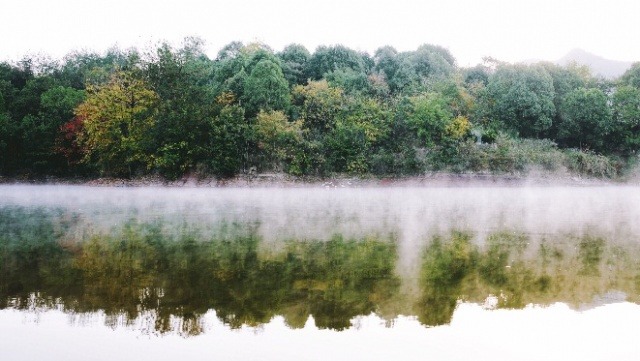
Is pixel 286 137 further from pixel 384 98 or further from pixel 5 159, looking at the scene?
pixel 5 159

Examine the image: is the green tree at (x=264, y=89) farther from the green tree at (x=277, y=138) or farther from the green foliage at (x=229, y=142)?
the green foliage at (x=229, y=142)

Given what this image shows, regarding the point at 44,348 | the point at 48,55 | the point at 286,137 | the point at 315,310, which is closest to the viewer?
the point at 44,348

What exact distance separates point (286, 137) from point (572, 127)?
27.0m

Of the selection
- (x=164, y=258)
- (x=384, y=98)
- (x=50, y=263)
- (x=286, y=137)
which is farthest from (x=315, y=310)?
(x=384, y=98)

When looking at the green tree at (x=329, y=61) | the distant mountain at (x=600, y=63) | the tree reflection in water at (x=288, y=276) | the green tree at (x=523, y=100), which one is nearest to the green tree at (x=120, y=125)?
the green tree at (x=329, y=61)

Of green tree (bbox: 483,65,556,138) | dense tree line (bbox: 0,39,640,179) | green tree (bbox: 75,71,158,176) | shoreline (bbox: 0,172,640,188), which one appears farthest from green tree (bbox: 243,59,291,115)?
green tree (bbox: 483,65,556,138)

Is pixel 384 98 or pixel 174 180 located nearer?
pixel 174 180

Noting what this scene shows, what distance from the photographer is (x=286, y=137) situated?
4375 centimetres

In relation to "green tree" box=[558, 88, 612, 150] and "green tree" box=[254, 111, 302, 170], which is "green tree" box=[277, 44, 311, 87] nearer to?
"green tree" box=[254, 111, 302, 170]

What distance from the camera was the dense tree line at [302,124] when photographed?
44.4m

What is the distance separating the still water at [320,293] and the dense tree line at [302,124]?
27683 millimetres

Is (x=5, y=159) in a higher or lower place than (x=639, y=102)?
lower

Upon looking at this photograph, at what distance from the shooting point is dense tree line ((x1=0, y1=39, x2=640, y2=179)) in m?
44.4

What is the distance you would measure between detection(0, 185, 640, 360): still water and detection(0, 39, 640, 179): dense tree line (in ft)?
90.8
